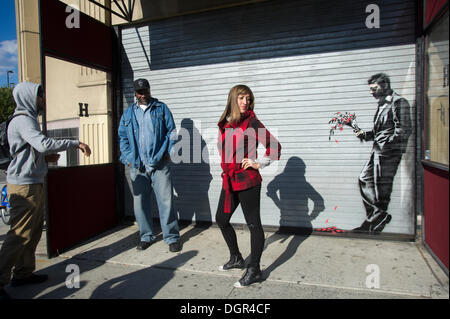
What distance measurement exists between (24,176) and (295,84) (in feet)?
11.3

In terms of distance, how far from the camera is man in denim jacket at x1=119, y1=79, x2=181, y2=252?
407 centimetres

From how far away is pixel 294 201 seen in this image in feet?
15.0

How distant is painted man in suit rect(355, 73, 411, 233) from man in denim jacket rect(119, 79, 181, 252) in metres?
2.54

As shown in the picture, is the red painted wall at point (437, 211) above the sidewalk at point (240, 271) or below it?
above

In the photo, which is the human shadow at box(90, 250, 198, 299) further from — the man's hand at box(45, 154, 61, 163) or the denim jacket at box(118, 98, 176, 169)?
the man's hand at box(45, 154, 61, 163)

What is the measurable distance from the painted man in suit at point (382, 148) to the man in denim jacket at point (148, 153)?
2.54 m

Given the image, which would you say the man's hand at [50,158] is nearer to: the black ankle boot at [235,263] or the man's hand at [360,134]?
the black ankle boot at [235,263]

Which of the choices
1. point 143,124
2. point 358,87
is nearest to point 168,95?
point 143,124

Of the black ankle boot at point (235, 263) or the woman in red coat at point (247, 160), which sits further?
the black ankle boot at point (235, 263)

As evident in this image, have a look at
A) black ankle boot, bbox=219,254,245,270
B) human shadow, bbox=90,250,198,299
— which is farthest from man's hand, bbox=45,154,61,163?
black ankle boot, bbox=219,254,245,270

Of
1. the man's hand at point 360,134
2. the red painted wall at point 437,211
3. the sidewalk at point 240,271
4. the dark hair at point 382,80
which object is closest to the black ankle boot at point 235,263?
the sidewalk at point 240,271

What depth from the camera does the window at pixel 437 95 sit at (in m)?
3.27

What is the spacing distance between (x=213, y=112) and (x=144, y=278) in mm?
2617
